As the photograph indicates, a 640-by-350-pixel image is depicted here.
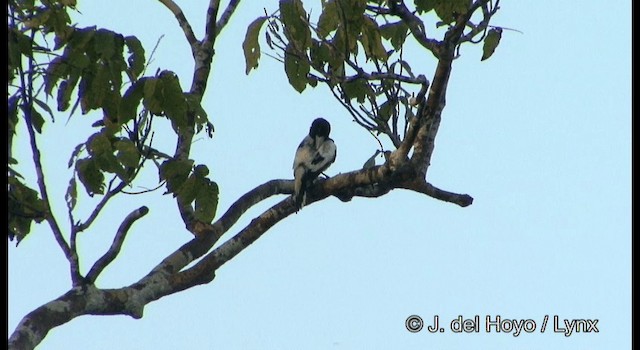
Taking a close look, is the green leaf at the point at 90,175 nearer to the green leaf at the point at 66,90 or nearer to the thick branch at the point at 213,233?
the green leaf at the point at 66,90

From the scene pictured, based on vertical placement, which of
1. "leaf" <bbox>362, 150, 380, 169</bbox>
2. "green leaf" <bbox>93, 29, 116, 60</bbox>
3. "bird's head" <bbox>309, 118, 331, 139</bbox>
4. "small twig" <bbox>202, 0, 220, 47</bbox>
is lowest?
"green leaf" <bbox>93, 29, 116, 60</bbox>

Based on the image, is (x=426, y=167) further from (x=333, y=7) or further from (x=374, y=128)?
(x=333, y=7)

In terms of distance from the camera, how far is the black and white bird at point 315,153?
10.0 m

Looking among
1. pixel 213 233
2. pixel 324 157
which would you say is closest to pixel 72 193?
pixel 213 233

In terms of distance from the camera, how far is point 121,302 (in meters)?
6.11

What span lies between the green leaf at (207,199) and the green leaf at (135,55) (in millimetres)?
→ 809

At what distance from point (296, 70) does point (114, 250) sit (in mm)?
1712

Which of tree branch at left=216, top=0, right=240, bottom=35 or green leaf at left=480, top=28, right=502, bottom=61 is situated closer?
green leaf at left=480, top=28, right=502, bottom=61

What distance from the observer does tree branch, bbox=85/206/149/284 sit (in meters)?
5.93

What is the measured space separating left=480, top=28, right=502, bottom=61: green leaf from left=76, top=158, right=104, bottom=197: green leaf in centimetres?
232

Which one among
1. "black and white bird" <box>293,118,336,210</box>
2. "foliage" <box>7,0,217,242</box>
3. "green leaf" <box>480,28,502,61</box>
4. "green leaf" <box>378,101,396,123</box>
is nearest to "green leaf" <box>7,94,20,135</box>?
"foliage" <box>7,0,217,242</box>

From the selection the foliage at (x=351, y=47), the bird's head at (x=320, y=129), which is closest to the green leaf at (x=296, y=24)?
the foliage at (x=351, y=47)

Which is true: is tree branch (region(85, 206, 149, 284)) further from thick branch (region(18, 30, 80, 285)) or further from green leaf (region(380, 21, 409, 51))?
green leaf (region(380, 21, 409, 51))
